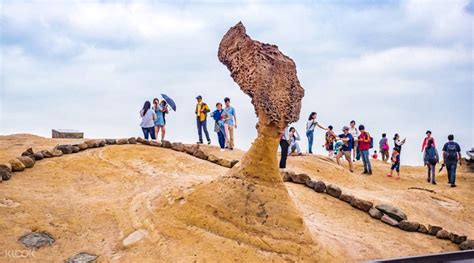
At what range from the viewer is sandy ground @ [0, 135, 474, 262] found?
5250mm

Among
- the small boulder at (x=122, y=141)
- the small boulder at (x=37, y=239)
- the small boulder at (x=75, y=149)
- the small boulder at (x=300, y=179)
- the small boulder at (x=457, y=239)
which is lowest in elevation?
the small boulder at (x=457, y=239)

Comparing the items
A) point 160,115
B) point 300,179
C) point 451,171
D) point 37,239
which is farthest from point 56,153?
point 451,171

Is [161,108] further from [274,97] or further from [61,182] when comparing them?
[274,97]

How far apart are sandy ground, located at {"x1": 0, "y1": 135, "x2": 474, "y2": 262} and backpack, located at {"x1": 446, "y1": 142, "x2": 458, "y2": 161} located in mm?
1131

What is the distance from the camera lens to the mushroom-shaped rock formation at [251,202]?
521cm

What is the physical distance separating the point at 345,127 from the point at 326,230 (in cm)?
664

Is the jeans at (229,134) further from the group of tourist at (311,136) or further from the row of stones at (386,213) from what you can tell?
the row of stones at (386,213)

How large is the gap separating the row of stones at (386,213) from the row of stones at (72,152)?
5.41ft

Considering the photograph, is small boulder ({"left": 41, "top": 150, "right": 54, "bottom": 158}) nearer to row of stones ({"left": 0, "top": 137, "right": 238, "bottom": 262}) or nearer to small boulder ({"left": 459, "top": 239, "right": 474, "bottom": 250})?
row of stones ({"left": 0, "top": 137, "right": 238, "bottom": 262})

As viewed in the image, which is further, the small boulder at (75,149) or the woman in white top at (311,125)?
the woman in white top at (311,125)

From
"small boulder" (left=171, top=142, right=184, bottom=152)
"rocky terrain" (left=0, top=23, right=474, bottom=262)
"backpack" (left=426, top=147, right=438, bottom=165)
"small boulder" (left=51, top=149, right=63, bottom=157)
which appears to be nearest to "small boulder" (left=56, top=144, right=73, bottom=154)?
"small boulder" (left=51, top=149, right=63, bottom=157)

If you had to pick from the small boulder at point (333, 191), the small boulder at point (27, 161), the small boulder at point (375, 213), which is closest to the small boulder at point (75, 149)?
the small boulder at point (27, 161)

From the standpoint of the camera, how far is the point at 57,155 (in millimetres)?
8781

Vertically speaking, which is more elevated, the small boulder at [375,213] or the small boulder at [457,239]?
the small boulder at [375,213]
